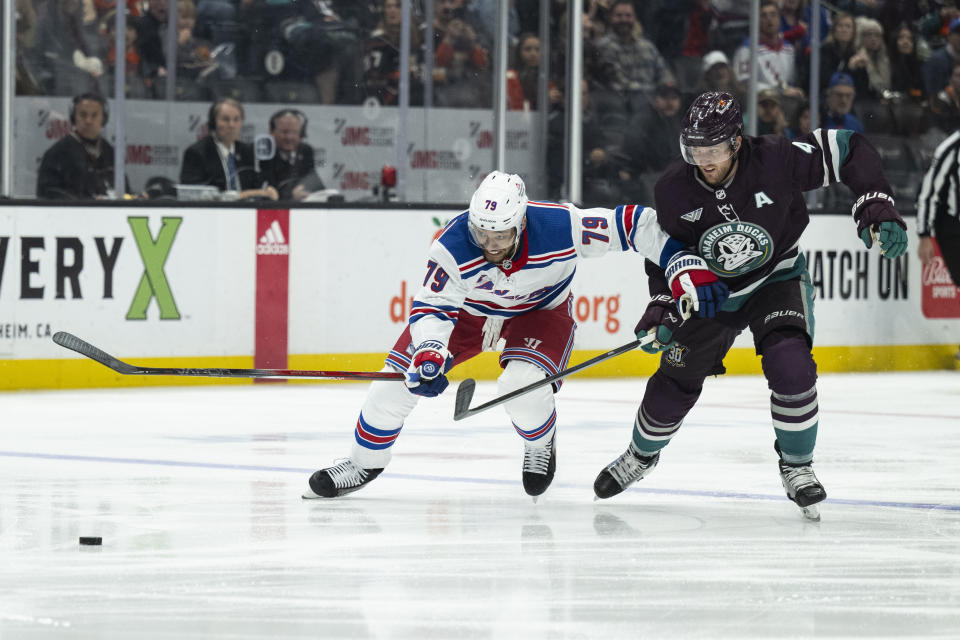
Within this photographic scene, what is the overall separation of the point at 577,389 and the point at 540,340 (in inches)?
146

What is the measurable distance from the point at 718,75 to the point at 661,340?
547 cm

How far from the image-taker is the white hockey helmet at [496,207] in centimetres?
402

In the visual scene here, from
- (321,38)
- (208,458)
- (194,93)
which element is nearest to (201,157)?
(194,93)

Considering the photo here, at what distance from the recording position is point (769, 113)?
944 centimetres

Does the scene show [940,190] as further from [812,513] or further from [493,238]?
[493,238]

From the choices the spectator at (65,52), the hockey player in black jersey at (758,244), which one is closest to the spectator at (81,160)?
the spectator at (65,52)

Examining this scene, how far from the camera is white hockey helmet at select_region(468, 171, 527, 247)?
402 centimetres

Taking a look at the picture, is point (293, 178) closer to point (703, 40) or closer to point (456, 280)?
point (703, 40)

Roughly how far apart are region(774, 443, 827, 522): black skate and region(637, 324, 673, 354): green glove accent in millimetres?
442

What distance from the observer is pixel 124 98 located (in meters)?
7.71

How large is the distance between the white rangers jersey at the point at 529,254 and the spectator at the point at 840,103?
18.7 feet

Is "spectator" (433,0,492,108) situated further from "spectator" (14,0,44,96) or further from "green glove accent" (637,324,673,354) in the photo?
"green glove accent" (637,324,673,354)

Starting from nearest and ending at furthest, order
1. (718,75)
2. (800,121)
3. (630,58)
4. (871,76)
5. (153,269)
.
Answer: (153,269) → (630,58) → (718,75) → (800,121) → (871,76)

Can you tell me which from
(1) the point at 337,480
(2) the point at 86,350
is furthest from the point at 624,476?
(2) the point at 86,350
